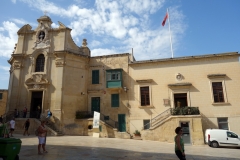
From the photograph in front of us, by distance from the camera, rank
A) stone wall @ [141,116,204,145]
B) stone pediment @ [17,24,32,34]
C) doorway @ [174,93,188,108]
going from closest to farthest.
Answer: stone wall @ [141,116,204,145], doorway @ [174,93,188,108], stone pediment @ [17,24,32,34]

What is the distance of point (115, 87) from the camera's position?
21.2m

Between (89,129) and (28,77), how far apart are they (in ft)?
30.5

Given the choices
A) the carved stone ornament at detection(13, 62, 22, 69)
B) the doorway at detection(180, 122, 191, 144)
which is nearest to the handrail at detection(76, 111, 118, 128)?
the doorway at detection(180, 122, 191, 144)

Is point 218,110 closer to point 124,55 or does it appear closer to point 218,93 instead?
point 218,93

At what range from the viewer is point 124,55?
74.0 feet

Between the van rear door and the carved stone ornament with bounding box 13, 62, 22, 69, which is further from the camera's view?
the carved stone ornament with bounding box 13, 62, 22, 69

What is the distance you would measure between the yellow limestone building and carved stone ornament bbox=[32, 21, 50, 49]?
0.11m

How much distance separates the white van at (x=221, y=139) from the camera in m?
15.4

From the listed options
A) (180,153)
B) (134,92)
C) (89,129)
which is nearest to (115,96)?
(134,92)

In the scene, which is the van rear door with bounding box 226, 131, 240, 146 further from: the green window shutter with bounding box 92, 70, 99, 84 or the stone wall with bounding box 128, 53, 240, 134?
the green window shutter with bounding box 92, 70, 99, 84

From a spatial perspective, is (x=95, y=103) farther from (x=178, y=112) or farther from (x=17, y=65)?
(x=17, y=65)

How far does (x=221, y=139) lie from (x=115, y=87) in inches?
443

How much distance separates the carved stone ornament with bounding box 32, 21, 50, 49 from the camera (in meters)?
22.5

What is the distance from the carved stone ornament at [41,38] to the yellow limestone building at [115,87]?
11cm
